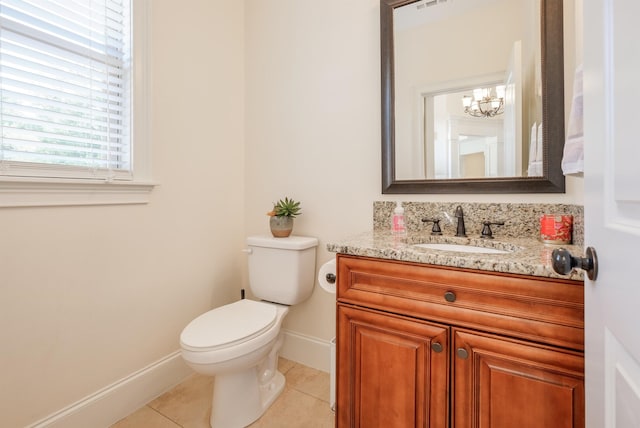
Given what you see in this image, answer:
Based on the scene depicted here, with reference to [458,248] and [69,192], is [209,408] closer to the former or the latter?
[69,192]

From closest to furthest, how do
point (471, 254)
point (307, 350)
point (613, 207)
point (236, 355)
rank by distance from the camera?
point (613, 207) < point (471, 254) < point (236, 355) < point (307, 350)

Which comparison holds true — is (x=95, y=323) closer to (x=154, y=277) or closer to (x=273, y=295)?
(x=154, y=277)

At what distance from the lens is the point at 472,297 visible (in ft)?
3.10

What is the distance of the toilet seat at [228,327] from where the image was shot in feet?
4.09

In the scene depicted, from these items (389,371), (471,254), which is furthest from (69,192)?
(471,254)

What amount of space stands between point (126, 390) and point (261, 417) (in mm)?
664

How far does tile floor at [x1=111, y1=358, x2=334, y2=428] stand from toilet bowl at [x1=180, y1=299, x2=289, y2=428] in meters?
0.08

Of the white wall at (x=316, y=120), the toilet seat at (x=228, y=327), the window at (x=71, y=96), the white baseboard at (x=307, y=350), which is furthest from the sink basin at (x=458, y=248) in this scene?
the window at (x=71, y=96)

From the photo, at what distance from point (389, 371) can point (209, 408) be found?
100 cm

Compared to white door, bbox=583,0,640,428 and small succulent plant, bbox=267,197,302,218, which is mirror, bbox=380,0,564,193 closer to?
small succulent plant, bbox=267,197,302,218

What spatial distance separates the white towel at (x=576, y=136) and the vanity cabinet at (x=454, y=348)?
0.37m

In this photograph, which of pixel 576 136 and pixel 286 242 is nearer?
pixel 576 136

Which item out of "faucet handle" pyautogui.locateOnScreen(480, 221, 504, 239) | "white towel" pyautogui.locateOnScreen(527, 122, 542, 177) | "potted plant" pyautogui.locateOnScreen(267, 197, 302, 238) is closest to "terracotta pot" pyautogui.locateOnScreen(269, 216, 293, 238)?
"potted plant" pyautogui.locateOnScreen(267, 197, 302, 238)

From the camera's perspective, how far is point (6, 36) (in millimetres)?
1150
